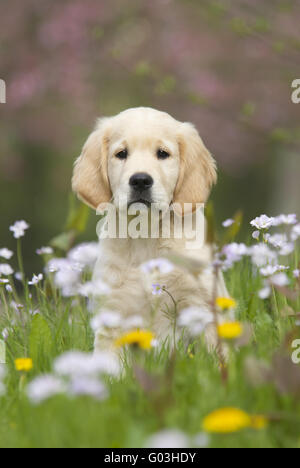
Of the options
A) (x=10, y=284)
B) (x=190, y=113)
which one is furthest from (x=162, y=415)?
(x=190, y=113)

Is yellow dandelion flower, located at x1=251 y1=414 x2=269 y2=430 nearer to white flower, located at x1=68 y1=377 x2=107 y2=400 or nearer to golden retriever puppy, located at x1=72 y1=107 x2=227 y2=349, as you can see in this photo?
white flower, located at x1=68 y1=377 x2=107 y2=400

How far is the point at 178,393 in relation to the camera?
7.34ft

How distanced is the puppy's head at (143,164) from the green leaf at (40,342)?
728 mm

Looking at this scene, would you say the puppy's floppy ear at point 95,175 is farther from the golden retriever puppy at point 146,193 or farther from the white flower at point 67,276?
the white flower at point 67,276

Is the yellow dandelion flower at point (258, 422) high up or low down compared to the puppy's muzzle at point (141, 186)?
down

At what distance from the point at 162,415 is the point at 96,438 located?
21 centimetres

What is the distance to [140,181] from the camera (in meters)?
3.14

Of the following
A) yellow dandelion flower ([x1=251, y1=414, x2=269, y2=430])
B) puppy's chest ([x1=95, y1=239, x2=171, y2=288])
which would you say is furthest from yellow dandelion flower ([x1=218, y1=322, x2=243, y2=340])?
puppy's chest ([x1=95, y1=239, x2=171, y2=288])

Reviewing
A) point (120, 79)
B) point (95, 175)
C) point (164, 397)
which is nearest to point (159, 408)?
point (164, 397)

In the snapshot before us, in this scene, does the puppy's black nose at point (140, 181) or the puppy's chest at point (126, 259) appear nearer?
the puppy's black nose at point (140, 181)

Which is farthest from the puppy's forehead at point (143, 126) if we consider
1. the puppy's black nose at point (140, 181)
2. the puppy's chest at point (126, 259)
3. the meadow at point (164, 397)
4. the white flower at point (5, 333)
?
the white flower at point (5, 333)

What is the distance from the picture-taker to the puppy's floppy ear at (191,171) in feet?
11.2

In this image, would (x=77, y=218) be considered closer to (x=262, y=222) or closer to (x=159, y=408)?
(x=262, y=222)

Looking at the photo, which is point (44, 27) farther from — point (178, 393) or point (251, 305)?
point (178, 393)
